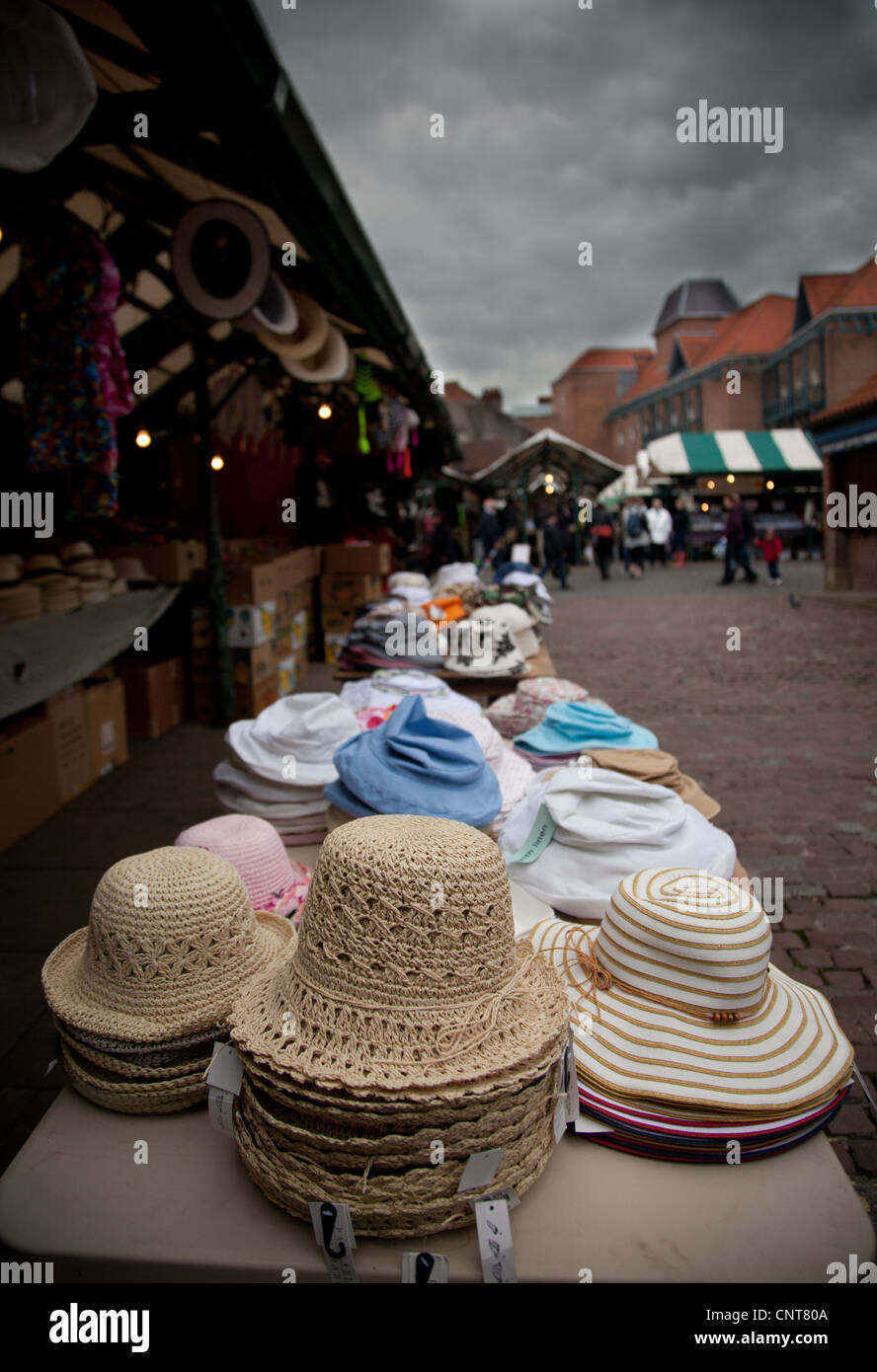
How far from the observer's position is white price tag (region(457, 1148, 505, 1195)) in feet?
4.39

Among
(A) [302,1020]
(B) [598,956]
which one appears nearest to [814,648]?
(B) [598,956]

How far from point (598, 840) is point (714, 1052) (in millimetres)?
824

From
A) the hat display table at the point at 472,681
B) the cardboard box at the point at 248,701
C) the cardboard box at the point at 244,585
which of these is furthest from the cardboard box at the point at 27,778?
the cardboard box at the point at 244,585

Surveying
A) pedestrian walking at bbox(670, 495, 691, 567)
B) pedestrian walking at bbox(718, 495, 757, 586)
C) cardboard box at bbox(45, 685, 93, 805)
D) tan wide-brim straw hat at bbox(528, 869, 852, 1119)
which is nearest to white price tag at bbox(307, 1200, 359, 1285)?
tan wide-brim straw hat at bbox(528, 869, 852, 1119)

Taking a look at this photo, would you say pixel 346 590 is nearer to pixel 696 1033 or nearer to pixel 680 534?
pixel 696 1033

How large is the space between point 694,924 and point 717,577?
22.1 metres

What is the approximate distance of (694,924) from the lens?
5.56 feet

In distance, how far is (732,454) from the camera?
29.9m

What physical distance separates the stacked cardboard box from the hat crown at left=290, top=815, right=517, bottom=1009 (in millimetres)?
8963

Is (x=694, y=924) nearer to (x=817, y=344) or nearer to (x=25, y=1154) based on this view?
(x=25, y=1154)

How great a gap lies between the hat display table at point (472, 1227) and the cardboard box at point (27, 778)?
350 cm

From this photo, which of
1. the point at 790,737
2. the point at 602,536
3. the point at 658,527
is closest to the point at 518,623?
the point at 790,737

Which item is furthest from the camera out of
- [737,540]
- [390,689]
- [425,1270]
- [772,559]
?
[772,559]

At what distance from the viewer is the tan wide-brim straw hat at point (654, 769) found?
3129mm
